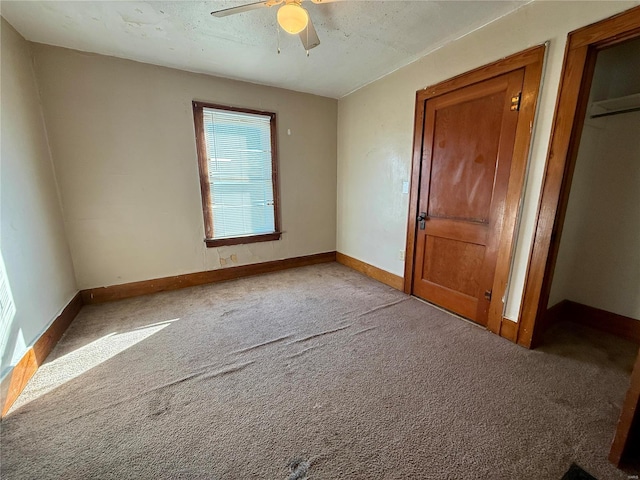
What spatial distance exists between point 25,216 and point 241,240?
6.25 feet

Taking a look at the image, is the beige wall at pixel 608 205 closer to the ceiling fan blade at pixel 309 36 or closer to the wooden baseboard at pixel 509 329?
the wooden baseboard at pixel 509 329

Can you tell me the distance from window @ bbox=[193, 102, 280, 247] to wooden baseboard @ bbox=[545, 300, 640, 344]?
3195mm

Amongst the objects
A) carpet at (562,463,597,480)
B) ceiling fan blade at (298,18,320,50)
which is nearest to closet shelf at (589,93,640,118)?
ceiling fan blade at (298,18,320,50)

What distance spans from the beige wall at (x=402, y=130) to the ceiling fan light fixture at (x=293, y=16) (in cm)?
153

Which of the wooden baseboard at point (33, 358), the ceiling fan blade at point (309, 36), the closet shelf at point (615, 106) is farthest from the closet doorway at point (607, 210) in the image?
the wooden baseboard at point (33, 358)

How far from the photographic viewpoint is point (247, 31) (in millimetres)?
2086

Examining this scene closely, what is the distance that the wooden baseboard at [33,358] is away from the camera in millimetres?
1460

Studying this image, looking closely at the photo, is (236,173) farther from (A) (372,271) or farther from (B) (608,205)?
(B) (608,205)

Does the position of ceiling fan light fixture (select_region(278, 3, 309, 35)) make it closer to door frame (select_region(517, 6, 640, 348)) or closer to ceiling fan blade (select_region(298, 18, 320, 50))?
ceiling fan blade (select_region(298, 18, 320, 50))

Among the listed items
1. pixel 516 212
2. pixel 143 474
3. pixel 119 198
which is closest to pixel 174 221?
pixel 119 198

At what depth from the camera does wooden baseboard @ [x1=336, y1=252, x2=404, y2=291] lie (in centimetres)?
311

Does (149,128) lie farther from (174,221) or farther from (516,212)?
(516,212)

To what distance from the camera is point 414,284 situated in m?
2.89

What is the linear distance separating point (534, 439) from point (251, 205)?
3.25 meters
